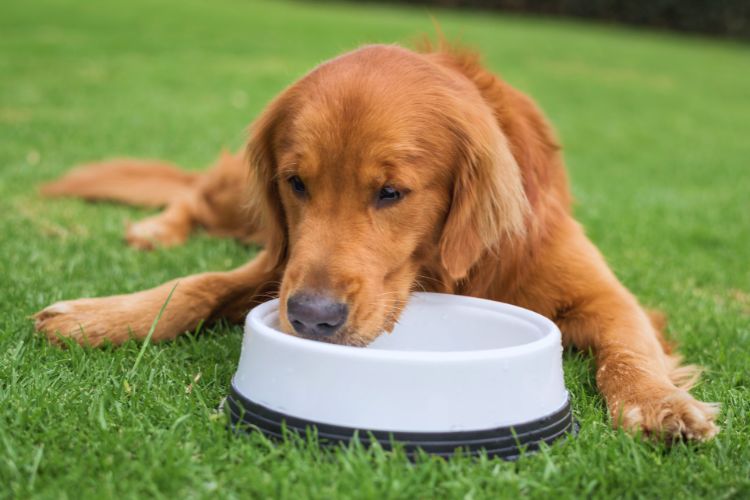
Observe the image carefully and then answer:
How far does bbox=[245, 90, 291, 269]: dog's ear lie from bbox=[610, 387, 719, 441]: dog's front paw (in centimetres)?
137

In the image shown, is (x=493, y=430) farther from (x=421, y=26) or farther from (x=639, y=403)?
(x=421, y=26)

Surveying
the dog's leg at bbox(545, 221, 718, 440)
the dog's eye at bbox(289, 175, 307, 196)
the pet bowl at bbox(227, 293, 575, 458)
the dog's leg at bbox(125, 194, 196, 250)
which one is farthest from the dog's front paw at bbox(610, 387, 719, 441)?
the dog's leg at bbox(125, 194, 196, 250)

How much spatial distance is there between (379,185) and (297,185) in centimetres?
30

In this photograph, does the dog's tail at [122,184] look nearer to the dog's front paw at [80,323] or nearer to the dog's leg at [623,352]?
the dog's front paw at [80,323]

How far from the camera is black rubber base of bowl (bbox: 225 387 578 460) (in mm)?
2082

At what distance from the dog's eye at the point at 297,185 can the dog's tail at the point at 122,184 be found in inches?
101

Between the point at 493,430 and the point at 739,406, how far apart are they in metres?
0.95

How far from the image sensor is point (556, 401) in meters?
2.29

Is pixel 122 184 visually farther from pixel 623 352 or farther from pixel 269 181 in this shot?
pixel 623 352

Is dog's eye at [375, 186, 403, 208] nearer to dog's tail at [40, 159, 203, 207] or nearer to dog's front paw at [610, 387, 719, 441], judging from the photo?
dog's front paw at [610, 387, 719, 441]

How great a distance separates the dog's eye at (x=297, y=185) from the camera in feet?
8.94

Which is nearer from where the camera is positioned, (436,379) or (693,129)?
(436,379)

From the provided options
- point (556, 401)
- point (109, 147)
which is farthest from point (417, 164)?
point (109, 147)

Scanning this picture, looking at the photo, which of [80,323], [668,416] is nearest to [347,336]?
[668,416]
